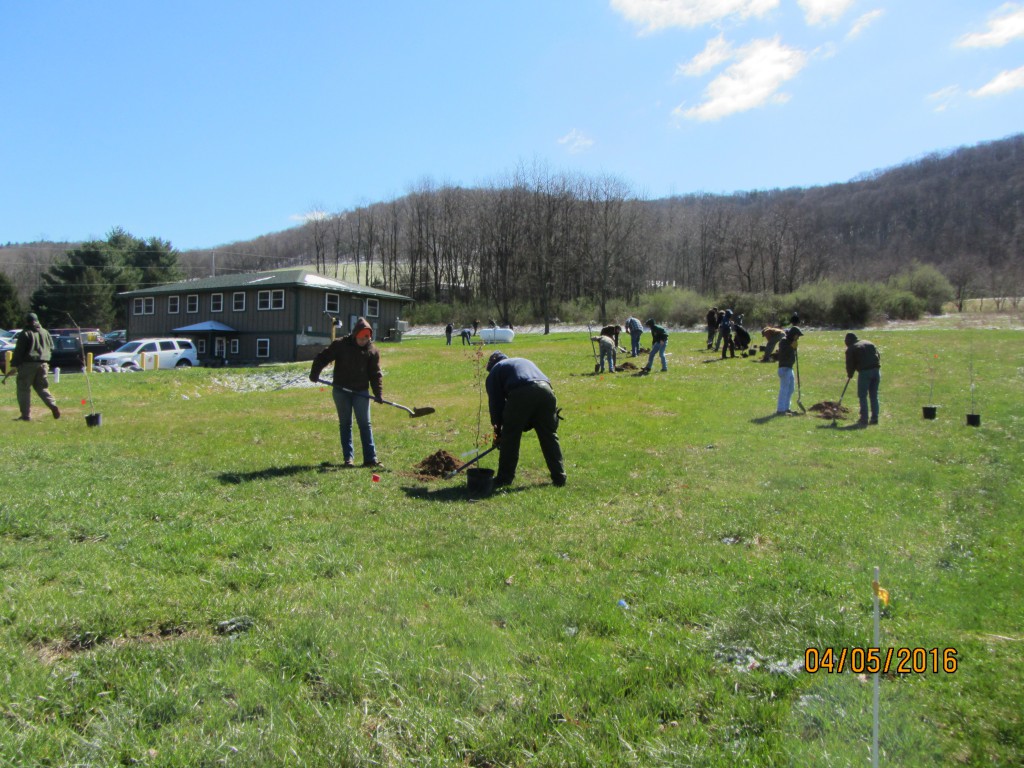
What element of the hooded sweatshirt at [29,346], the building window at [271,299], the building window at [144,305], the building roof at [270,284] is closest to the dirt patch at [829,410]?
the hooded sweatshirt at [29,346]

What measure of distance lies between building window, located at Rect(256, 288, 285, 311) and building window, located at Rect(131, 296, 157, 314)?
11.0 metres

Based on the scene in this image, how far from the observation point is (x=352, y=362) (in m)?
9.91

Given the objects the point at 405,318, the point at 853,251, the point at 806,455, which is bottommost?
the point at 806,455

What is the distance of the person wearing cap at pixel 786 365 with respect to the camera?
1483 centimetres

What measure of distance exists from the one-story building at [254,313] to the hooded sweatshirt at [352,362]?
1197 inches

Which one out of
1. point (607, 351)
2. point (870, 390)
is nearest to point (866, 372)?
point (870, 390)

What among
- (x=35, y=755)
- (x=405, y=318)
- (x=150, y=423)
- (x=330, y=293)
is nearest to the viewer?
(x=35, y=755)

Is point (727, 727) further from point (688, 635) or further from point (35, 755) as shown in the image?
point (35, 755)

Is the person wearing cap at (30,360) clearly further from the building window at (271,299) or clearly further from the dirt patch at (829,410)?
the building window at (271,299)

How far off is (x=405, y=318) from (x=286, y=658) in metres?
71.8

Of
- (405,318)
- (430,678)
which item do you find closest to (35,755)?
(430,678)

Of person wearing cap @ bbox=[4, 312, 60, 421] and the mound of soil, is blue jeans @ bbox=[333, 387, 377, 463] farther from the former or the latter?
→ person wearing cap @ bbox=[4, 312, 60, 421]

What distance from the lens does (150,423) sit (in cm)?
1440

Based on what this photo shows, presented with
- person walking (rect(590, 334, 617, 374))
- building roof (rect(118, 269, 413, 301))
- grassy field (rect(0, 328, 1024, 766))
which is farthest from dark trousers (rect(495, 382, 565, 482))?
building roof (rect(118, 269, 413, 301))
